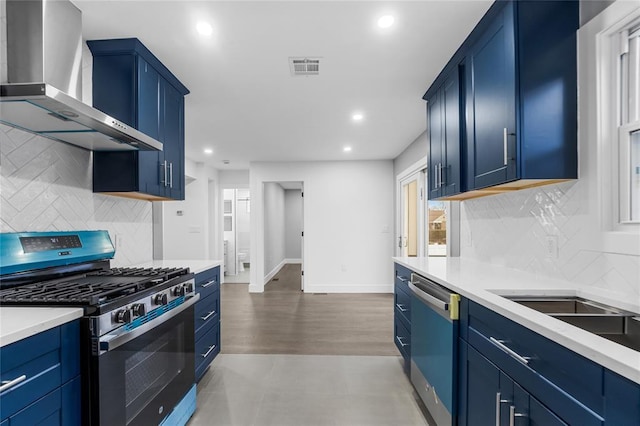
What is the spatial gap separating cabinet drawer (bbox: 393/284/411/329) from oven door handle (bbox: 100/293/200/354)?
1690mm

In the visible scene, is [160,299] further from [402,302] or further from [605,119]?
[605,119]

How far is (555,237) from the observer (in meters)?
1.66

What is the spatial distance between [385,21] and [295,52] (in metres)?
0.64

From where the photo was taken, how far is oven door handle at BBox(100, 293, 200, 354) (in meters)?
1.21

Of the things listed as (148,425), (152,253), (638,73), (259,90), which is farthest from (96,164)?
(638,73)

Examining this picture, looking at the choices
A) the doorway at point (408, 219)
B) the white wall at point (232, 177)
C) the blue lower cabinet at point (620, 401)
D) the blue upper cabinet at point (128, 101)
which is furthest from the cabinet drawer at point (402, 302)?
the white wall at point (232, 177)

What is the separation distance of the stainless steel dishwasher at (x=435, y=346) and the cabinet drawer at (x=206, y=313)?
1.66 meters

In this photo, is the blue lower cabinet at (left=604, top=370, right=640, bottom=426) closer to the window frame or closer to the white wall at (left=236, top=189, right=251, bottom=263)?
the window frame

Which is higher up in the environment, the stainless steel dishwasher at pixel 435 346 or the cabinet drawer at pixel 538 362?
the cabinet drawer at pixel 538 362

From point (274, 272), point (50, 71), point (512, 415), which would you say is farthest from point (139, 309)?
point (274, 272)

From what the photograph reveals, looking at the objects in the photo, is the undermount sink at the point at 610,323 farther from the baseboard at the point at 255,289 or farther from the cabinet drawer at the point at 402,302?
the baseboard at the point at 255,289

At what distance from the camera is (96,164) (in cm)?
203

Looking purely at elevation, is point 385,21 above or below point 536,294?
above

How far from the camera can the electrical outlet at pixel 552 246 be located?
65.1 inches
